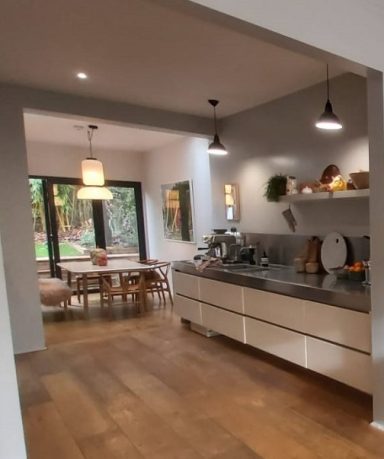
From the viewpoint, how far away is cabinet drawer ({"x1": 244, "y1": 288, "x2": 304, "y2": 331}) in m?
2.90

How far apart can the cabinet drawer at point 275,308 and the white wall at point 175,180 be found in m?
2.27

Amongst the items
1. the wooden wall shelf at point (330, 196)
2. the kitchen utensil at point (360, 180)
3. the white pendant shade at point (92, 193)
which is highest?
the white pendant shade at point (92, 193)

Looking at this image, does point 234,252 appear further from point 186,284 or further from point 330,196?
point 330,196

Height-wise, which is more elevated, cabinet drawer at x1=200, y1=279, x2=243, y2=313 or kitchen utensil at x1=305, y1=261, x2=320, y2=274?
kitchen utensil at x1=305, y1=261, x2=320, y2=274

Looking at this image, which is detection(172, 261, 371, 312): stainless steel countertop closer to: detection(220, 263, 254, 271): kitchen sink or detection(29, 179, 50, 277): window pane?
detection(220, 263, 254, 271): kitchen sink

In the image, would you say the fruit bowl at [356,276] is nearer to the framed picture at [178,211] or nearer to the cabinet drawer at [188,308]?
the cabinet drawer at [188,308]

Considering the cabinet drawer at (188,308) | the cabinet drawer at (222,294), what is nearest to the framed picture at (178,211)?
the cabinet drawer at (188,308)

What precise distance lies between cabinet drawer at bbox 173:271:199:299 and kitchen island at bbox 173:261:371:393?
2 cm

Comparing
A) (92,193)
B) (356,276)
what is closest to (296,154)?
(356,276)

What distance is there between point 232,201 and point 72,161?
351 centimetres

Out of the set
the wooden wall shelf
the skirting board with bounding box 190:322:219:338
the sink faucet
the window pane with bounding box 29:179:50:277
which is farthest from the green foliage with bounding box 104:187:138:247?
the wooden wall shelf

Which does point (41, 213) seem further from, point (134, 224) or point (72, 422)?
point (72, 422)

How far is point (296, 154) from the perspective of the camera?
3.76 m

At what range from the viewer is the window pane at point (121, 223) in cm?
722
